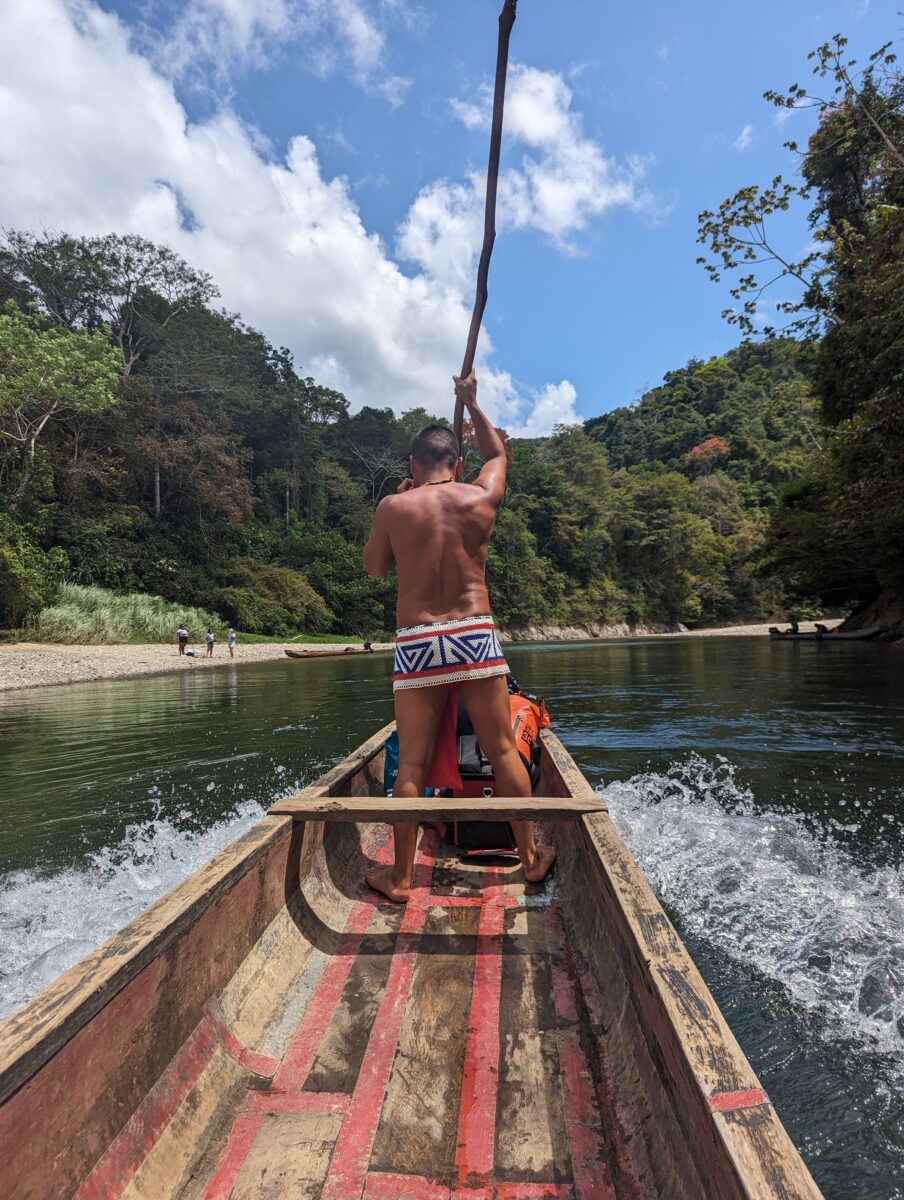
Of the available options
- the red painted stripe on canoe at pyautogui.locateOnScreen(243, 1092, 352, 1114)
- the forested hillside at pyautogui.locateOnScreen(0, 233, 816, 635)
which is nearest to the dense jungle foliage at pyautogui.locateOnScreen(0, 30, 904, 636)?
the forested hillside at pyautogui.locateOnScreen(0, 233, 816, 635)

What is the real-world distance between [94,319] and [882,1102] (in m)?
40.4

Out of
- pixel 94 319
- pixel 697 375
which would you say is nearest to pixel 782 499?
pixel 94 319

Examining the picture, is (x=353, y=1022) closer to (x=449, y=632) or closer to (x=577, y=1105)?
(x=577, y=1105)

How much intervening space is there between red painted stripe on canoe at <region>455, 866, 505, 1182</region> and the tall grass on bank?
2141 cm

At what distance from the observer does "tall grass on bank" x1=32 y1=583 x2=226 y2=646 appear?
2022 centimetres

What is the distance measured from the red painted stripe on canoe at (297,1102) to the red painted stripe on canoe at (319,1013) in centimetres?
3

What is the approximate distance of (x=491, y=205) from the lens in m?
3.24

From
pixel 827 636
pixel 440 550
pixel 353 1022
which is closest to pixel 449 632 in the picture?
pixel 440 550

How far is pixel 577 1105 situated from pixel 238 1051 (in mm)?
920

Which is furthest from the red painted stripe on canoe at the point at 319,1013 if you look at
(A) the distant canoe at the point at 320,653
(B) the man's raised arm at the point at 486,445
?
(A) the distant canoe at the point at 320,653

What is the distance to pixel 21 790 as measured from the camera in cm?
566

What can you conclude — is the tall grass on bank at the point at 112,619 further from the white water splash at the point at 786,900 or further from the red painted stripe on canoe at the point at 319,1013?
the red painted stripe on canoe at the point at 319,1013

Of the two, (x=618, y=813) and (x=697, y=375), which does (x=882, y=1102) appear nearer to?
(x=618, y=813)

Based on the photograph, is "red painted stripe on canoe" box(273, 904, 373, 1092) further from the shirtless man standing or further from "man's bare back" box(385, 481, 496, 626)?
"man's bare back" box(385, 481, 496, 626)
